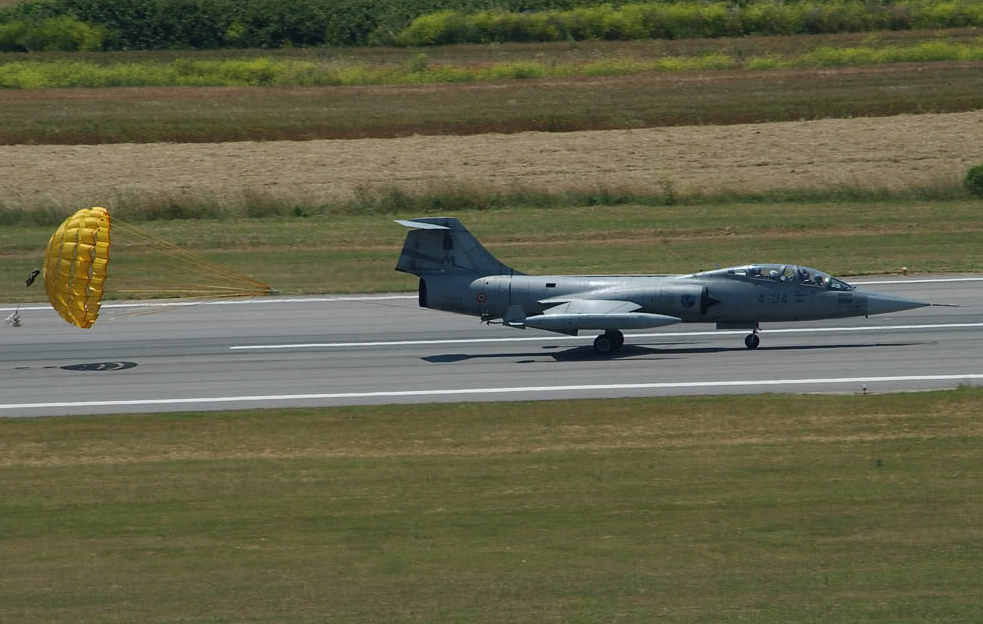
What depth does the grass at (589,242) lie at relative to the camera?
40750 mm

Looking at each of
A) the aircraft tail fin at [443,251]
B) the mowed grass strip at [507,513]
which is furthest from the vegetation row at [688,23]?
the mowed grass strip at [507,513]

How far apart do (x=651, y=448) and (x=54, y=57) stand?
228 feet

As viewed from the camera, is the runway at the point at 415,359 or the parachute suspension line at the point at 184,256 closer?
the runway at the point at 415,359

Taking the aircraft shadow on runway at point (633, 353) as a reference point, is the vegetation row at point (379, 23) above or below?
above

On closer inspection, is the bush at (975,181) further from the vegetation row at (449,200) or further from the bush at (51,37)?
the bush at (51,37)

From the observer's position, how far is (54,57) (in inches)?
3273

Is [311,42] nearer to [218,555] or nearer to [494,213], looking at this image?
[494,213]

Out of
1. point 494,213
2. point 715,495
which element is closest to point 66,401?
point 715,495

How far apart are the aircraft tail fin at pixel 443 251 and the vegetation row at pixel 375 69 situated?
156ft

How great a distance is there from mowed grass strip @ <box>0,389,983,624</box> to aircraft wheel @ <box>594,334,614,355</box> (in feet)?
15.1

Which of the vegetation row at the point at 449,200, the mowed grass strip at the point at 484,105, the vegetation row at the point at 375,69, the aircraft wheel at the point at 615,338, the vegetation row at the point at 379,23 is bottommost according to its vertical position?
the aircraft wheel at the point at 615,338

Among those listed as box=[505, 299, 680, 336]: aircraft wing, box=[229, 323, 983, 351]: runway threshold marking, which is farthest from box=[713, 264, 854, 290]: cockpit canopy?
box=[229, 323, 983, 351]: runway threshold marking

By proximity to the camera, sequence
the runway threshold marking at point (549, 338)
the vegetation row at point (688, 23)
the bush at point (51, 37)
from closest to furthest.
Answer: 1. the runway threshold marking at point (549, 338)
2. the bush at point (51, 37)
3. the vegetation row at point (688, 23)

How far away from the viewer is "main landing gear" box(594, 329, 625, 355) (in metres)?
31.2
